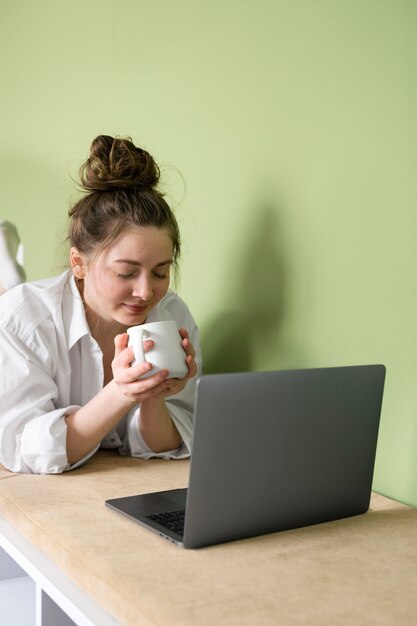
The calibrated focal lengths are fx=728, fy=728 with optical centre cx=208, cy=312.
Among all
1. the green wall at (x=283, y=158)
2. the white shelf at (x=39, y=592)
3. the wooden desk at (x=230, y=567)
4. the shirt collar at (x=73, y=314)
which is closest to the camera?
the wooden desk at (x=230, y=567)

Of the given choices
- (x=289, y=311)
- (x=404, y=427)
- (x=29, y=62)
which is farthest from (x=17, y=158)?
(x=404, y=427)

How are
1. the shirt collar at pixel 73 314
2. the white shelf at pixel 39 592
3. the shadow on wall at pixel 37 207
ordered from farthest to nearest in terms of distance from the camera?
the shadow on wall at pixel 37 207 < the shirt collar at pixel 73 314 < the white shelf at pixel 39 592

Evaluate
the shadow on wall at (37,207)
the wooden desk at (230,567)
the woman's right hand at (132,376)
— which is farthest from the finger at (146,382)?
the shadow on wall at (37,207)

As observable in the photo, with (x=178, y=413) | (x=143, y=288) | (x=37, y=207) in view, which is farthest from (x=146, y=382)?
(x=37, y=207)

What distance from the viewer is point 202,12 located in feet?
4.89

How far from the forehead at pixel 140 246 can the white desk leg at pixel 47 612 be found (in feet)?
1.80

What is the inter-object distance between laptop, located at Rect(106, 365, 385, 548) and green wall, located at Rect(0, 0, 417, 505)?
0.16 meters

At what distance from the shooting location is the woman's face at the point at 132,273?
1.23 m

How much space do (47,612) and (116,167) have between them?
2.52 ft

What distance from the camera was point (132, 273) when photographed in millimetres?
1242

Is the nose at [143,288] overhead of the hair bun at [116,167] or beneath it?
beneath

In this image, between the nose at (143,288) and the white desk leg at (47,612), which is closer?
the white desk leg at (47,612)

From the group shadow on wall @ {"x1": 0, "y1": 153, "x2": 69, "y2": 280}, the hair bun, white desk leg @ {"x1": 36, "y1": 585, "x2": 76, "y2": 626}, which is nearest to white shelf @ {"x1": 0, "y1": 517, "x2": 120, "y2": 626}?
white desk leg @ {"x1": 36, "y1": 585, "x2": 76, "y2": 626}

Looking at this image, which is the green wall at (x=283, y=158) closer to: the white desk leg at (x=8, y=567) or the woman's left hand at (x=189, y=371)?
the woman's left hand at (x=189, y=371)
